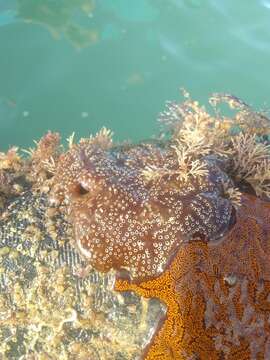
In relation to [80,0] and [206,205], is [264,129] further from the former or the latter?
[80,0]

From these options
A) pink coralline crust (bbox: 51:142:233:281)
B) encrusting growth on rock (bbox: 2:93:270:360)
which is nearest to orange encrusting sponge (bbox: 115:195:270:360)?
encrusting growth on rock (bbox: 2:93:270:360)

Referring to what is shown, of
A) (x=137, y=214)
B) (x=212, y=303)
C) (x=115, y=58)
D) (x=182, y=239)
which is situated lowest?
(x=212, y=303)

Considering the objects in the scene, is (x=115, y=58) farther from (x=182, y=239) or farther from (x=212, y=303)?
(x=212, y=303)

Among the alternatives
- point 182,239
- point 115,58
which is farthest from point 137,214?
point 115,58

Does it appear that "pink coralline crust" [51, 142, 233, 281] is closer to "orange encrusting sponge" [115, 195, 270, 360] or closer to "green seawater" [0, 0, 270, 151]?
"orange encrusting sponge" [115, 195, 270, 360]

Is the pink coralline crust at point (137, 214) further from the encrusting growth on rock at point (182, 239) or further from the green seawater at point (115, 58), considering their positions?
the green seawater at point (115, 58)

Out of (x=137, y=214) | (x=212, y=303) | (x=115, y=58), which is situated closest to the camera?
(x=212, y=303)

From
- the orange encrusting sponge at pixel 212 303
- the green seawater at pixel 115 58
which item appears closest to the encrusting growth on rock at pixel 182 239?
the orange encrusting sponge at pixel 212 303
